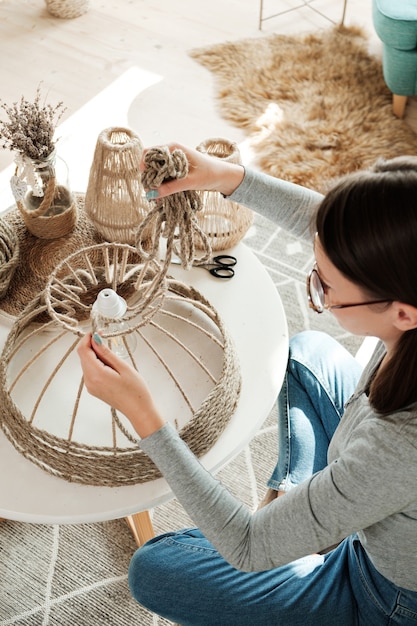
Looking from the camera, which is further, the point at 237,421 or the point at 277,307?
the point at 277,307

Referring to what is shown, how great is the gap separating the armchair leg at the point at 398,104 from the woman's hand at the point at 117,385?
1.96 metres

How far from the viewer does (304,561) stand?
1078mm

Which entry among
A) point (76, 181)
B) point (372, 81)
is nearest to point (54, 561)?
point (76, 181)

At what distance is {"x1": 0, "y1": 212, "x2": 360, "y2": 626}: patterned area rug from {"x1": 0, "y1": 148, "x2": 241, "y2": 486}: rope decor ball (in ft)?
1.58

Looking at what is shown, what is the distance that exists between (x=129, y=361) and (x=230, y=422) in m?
0.22

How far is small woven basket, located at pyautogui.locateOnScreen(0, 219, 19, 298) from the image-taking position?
1.24 m

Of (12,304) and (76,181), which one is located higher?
(12,304)

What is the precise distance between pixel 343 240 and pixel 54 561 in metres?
1.01

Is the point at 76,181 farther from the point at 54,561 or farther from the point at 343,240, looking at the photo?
the point at 343,240

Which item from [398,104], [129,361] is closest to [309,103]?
[398,104]

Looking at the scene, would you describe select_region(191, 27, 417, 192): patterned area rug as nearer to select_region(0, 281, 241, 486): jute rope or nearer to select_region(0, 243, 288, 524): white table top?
select_region(0, 243, 288, 524): white table top

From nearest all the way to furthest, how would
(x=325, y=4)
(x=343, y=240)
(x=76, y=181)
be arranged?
(x=343, y=240)
(x=76, y=181)
(x=325, y=4)

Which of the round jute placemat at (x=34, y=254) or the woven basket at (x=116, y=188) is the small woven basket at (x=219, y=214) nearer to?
the woven basket at (x=116, y=188)

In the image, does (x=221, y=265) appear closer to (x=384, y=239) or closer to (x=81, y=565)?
(x=384, y=239)
